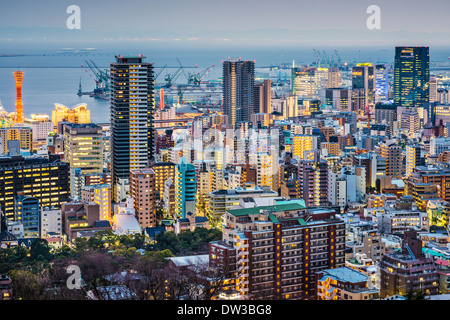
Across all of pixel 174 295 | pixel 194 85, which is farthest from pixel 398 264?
pixel 194 85

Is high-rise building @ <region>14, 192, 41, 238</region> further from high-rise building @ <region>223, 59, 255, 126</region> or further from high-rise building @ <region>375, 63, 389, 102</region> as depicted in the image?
high-rise building @ <region>375, 63, 389, 102</region>

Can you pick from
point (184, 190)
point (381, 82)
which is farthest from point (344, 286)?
point (381, 82)

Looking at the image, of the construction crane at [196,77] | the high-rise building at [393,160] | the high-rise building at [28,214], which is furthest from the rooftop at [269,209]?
the construction crane at [196,77]

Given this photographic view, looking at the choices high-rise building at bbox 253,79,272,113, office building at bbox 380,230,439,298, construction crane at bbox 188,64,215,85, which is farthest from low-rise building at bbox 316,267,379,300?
high-rise building at bbox 253,79,272,113

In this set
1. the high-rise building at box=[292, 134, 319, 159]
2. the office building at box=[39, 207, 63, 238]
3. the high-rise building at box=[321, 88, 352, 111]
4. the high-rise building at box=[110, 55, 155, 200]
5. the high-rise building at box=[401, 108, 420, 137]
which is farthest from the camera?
the high-rise building at box=[321, 88, 352, 111]

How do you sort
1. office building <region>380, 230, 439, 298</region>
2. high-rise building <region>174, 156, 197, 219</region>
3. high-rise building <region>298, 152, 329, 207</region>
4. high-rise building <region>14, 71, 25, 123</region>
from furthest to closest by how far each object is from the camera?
1. high-rise building <region>14, 71, 25, 123</region>
2. high-rise building <region>298, 152, 329, 207</region>
3. high-rise building <region>174, 156, 197, 219</region>
4. office building <region>380, 230, 439, 298</region>

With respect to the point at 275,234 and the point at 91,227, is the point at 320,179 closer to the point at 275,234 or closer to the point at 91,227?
the point at 91,227
